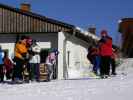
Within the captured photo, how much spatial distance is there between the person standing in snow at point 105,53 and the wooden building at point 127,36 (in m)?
22.9

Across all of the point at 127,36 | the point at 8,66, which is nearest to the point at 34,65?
the point at 8,66

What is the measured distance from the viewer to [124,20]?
44938 mm

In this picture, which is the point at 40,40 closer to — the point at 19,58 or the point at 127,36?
the point at 127,36

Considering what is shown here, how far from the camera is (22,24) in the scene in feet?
110

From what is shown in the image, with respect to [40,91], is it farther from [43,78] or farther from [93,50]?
[93,50]

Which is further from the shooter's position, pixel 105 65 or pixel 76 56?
pixel 76 56

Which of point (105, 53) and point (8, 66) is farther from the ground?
point (105, 53)

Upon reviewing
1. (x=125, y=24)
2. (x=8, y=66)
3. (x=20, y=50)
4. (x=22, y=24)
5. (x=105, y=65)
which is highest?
(x=125, y=24)

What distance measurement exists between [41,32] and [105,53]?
44.2 ft

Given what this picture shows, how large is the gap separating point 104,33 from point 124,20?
83.9ft

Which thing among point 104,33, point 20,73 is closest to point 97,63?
point 104,33

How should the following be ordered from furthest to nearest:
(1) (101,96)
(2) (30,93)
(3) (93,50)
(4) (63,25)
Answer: (4) (63,25) → (3) (93,50) → (2) (30,93) → (1) (101,96)

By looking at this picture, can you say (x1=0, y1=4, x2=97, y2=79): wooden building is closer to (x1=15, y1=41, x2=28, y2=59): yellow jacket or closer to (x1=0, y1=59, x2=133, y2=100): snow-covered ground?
(x1=15, y1=41, x2=28, y2=59): yellow jacket

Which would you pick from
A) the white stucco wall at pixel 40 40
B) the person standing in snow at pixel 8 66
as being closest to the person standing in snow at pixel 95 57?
the person standing in snow at pixel 8 66
